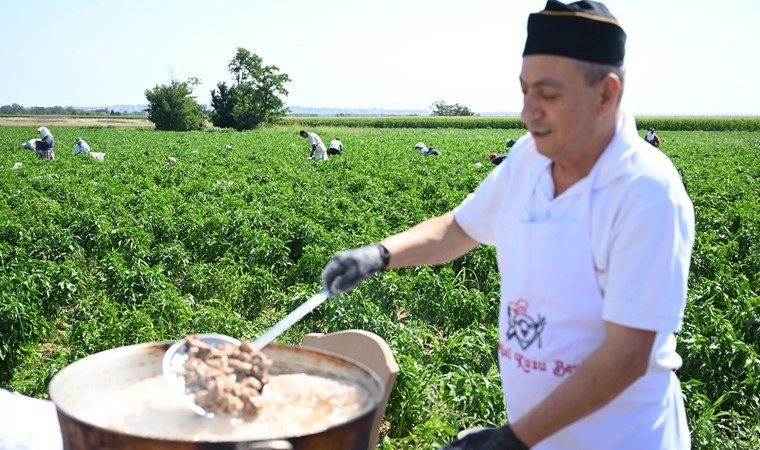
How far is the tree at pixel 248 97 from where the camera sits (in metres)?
68.2

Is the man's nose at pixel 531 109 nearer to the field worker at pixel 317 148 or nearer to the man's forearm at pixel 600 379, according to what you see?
the man's forearm at pixel 600 379

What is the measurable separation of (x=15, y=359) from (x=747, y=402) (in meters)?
5.48

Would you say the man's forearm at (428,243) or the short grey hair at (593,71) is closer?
the short grey hair at (593,71)

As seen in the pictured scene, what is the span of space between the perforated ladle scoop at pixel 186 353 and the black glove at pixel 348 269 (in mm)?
40

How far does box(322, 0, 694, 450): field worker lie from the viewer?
5.15 ft

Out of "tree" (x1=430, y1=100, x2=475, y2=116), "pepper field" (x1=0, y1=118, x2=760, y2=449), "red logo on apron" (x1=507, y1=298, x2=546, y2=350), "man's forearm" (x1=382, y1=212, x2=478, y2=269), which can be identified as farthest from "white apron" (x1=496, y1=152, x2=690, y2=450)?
"tree" (x1=430, y1=100, x2=475, y2=116)

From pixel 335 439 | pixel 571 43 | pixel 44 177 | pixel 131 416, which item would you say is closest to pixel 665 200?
pixel 571 43

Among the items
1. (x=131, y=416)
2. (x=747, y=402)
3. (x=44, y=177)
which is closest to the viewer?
(x=131, y=416)

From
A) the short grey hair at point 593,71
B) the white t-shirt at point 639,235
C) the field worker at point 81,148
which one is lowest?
the field worker at point 81,148

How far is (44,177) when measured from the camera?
1442cm

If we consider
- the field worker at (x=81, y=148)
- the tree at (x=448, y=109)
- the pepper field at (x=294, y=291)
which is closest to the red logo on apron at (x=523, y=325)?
the pepper field at (x=294, y=291)

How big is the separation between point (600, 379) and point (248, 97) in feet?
233

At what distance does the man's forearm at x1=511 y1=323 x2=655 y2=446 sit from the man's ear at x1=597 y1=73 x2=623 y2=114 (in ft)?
1.65

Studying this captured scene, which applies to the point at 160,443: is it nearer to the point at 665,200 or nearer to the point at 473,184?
the point at 665,200
